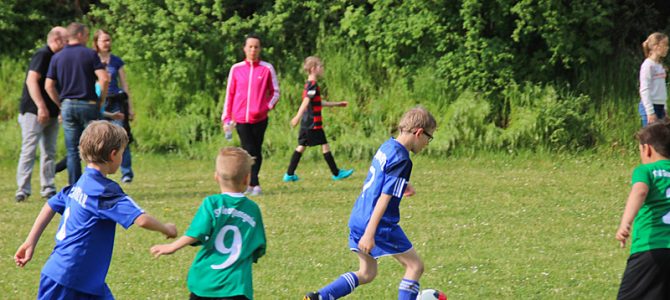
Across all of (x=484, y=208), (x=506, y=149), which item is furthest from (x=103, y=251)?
(x=506, y=149)

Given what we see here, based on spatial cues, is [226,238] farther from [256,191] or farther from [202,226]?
[256,191]

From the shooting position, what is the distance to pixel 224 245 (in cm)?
506

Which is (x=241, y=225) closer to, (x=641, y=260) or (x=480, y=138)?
(x=641, y=260)

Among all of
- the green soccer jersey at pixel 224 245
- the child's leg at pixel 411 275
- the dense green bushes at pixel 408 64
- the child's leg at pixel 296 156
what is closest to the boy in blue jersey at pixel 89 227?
the green soccer jersey at pixel 224 245

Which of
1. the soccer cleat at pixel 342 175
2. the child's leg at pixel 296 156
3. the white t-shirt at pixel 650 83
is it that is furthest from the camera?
the soccer cleat at pixel 342 175

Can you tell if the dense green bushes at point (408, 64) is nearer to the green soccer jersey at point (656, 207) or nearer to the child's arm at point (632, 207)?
the green soccer jersey at point (656, 207)

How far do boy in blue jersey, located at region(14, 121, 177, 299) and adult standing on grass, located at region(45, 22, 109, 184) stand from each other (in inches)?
242

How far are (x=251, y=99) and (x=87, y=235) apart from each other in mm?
6889

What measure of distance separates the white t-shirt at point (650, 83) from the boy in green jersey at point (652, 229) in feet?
22.5

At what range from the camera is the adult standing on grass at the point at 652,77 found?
12.1m

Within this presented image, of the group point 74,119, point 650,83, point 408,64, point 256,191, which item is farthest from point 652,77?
point 74,119

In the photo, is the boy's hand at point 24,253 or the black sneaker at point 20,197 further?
the black sneaker at point 20,197

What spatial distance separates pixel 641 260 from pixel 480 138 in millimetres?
10695

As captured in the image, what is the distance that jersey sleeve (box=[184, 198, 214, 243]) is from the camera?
4980mm
